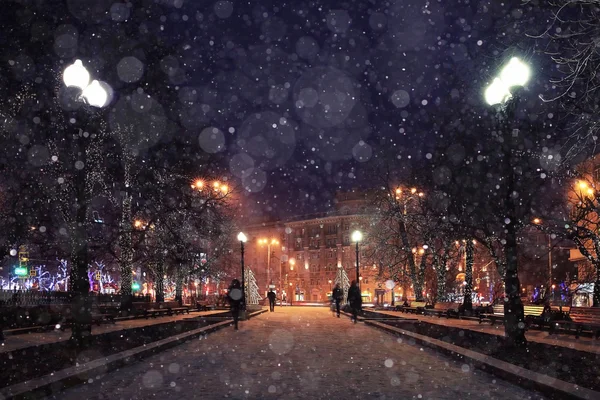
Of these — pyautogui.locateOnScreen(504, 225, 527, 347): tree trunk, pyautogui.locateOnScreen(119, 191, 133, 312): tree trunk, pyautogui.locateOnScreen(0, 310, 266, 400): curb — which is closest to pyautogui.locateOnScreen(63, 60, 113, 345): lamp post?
pyautogui.locateOnScreen(0, 310, 266, 400): curb

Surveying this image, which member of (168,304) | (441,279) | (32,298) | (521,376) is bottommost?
(168,304)

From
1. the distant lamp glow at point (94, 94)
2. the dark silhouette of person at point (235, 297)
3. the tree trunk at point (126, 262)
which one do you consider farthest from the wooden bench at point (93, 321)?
the distant lamp glow at point (94, 94)

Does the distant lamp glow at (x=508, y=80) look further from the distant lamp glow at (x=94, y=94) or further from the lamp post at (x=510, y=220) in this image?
the distant lamp glow at (x=94, y=94)

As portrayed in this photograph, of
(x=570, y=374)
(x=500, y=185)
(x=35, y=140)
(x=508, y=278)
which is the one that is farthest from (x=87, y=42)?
(x=500, y=185)

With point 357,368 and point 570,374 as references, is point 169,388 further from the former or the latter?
point 570,374

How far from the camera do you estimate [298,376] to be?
451 inches

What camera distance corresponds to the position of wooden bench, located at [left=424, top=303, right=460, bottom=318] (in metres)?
32.1

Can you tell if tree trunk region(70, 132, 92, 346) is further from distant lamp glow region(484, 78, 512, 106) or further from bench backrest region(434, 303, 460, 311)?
bench backrest region(434, 303, 460, 311)

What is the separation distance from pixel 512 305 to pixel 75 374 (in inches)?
378

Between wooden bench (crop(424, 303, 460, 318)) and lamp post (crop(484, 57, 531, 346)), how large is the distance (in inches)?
686

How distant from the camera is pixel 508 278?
14.9 meters

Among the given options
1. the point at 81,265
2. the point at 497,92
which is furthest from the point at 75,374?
the point at 497,92

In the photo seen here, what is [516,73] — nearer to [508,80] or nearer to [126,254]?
[508,80]

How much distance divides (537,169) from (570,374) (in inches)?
757
